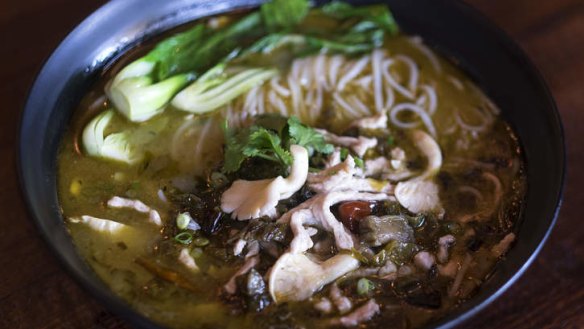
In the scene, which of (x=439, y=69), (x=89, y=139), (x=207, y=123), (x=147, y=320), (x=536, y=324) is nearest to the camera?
(x=147, y=320)

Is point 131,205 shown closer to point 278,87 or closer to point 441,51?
point 278,87

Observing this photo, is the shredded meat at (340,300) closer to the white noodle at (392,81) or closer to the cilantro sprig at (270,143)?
the cilantro sprig at (270,143)

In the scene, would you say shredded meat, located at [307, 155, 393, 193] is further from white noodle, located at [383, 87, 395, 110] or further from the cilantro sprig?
white noodle, located at [383, 87, 395, 110]

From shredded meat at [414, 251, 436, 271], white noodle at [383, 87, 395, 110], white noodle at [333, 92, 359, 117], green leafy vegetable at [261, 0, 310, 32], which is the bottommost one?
shredded meat at [414, 251, 436, 271]

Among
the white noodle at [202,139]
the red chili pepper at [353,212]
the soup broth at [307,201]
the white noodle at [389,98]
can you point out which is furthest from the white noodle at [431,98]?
the white noodle at [202,139]

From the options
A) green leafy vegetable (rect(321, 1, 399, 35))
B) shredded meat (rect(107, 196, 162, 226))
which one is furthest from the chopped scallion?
green leafy vegetable (rect(321, 1, 399, 35))

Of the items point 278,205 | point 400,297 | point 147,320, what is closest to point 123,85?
point 278,205

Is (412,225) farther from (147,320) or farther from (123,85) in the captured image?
(123,85)
